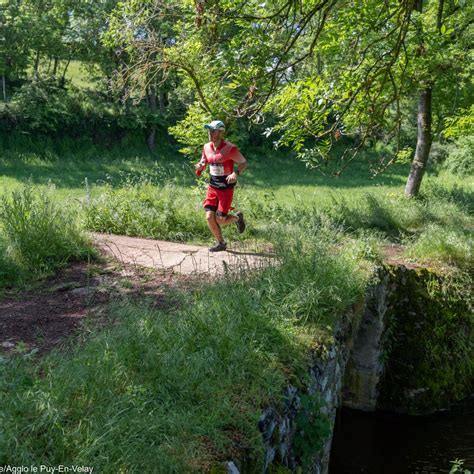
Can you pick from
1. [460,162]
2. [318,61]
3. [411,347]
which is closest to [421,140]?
[318,61]

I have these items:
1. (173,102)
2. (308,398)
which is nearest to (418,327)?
(308,398)

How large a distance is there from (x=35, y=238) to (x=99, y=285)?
131cm

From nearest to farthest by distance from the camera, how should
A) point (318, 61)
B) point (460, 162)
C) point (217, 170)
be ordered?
point (217, 170), point (318, 61), point (460, 162)

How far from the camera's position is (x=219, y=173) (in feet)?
26.6

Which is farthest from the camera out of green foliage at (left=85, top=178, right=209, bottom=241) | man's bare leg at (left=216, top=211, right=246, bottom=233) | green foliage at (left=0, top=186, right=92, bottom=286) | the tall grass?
green foliage at (left=85, top=178, right=209, bottom=241)

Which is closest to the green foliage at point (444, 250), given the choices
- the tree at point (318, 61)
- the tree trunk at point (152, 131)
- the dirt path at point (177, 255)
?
the tree at point (318, 61)

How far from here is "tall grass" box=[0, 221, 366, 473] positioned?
3.06 metres

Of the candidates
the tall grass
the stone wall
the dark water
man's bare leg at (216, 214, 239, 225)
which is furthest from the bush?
the tall grass

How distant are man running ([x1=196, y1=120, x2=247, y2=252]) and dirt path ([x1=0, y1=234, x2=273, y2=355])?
48 centimetres

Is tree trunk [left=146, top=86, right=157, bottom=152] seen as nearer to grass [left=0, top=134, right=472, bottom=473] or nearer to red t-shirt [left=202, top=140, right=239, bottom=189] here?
grass [left=0, top=134, right=472, bottom=473]

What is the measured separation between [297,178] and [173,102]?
735 cm

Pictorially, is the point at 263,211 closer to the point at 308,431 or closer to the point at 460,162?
the point at 308,431

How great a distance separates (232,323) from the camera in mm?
4602

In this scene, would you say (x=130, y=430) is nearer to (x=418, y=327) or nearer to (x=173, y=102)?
(x=418, y=327)
